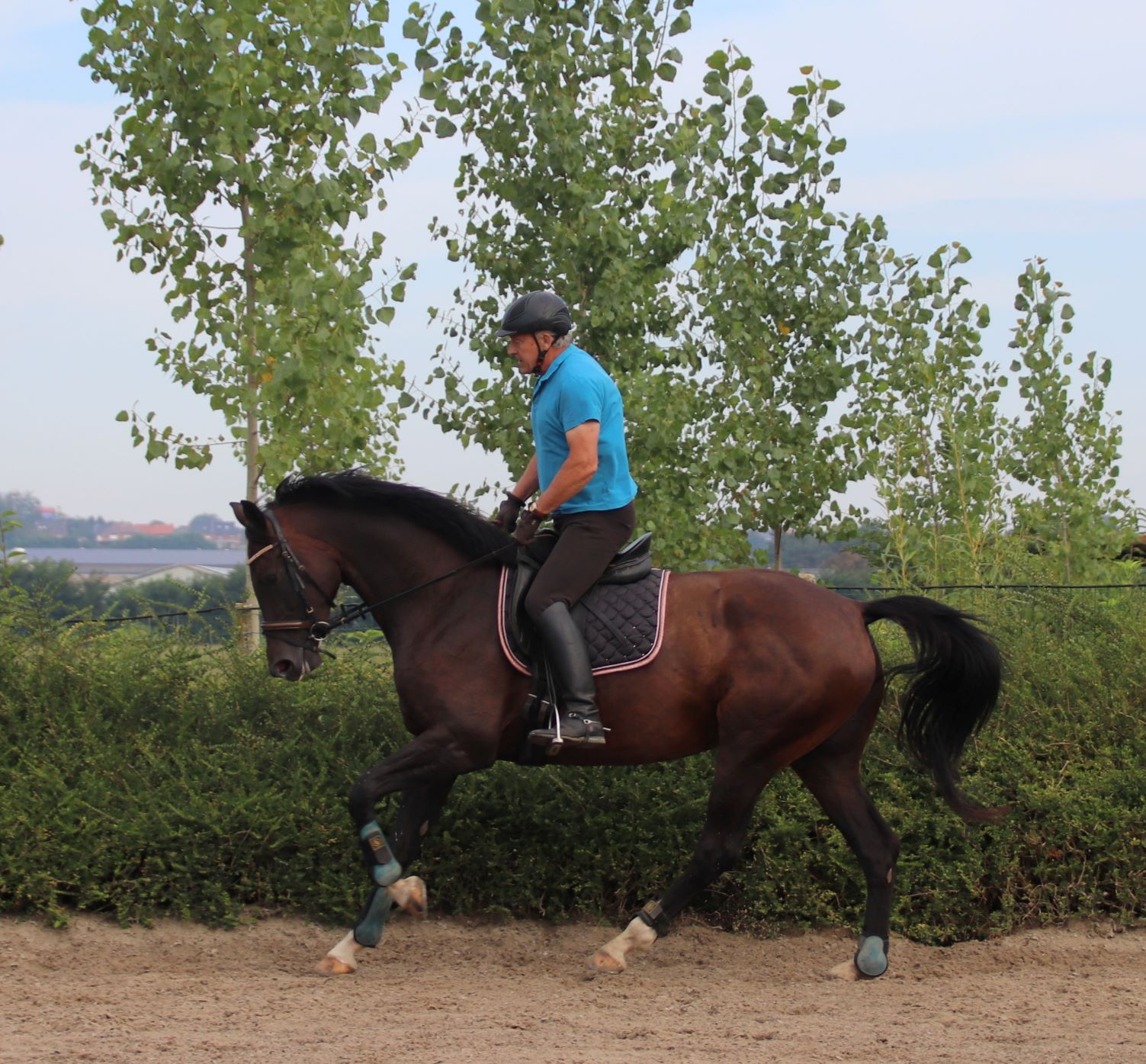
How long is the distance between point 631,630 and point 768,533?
5946 millimetres

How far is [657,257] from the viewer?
384 inches

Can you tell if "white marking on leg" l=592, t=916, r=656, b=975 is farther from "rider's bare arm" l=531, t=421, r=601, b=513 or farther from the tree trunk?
the tree trunk

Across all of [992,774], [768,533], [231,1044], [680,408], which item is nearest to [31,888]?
[231,1044]

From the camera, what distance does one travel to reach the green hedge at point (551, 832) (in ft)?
20.7

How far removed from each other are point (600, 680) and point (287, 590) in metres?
1.44

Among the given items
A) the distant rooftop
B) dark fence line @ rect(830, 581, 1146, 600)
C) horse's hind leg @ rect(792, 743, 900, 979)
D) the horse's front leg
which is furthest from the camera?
the distant rooftop

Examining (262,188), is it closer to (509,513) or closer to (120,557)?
(509,513)

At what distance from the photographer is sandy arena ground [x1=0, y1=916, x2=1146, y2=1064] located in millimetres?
4641

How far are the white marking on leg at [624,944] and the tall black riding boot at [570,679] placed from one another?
3.03 feet

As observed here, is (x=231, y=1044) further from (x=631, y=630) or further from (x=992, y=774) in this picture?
(x=992, y=774)

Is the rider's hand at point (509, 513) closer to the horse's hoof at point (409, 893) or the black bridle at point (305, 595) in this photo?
the black bridle at point (305, 595)

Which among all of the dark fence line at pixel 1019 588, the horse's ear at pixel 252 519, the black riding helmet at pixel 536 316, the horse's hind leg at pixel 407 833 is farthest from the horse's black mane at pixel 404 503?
the dark fence line at pixel 1019 588

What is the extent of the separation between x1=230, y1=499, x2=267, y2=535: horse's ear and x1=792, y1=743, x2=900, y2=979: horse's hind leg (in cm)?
271

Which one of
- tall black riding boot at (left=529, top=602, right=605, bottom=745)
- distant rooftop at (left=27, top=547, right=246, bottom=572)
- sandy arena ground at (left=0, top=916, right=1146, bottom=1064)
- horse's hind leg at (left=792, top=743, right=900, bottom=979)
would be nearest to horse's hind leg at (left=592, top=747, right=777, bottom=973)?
sandy arena ground at (left=0, top=916, right=1146, bottom=1064)
